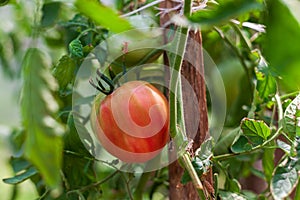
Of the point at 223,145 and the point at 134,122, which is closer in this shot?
the point at 134,122

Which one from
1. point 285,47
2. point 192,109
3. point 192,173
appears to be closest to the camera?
point 285,47

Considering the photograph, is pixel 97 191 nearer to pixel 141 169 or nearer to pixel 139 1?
pixel 141 169

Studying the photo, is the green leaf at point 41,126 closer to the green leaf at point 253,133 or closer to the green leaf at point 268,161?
the green leaf at point 253,133

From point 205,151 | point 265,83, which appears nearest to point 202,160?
point 205,151

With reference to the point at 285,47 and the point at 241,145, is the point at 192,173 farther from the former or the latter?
the point at 285,47

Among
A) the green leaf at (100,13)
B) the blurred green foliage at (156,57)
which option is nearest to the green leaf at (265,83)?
the blurred green foliage at (156,57)

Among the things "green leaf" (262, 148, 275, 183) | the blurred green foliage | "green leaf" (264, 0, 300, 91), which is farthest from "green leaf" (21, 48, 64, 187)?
"green leaf" (262, 148, 275, 183)

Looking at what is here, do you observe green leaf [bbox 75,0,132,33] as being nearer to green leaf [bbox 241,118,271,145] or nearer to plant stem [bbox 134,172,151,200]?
green leaf [bbox 241,118,271,145]
